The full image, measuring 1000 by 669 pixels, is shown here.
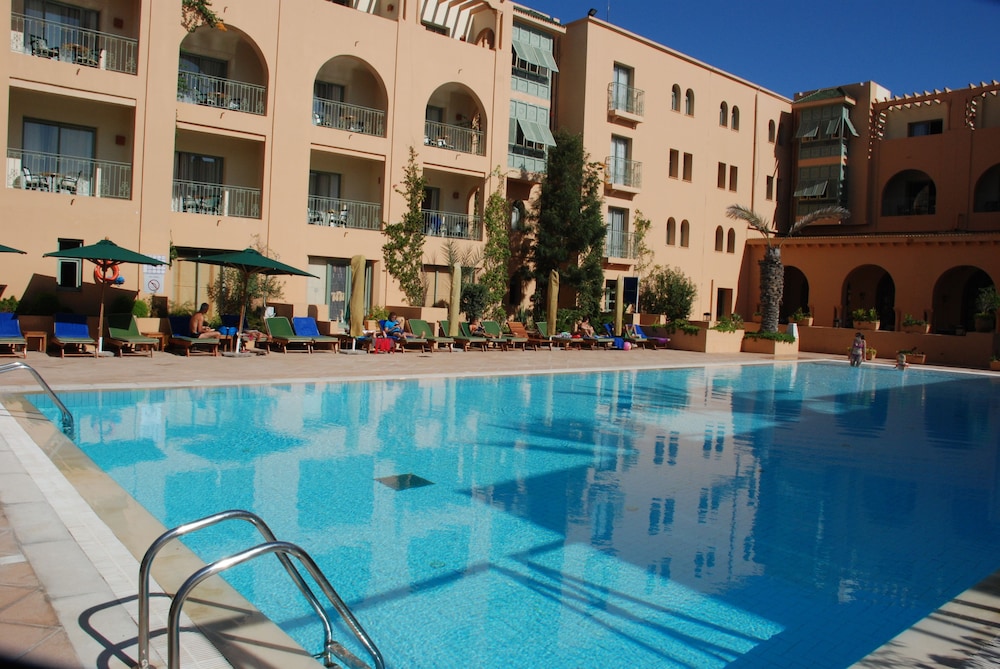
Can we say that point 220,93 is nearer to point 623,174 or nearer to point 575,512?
point 623,174

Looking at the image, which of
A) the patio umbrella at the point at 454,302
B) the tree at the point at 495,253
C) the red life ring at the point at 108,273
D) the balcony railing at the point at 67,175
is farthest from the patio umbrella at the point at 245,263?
the tree at the point at 495,253

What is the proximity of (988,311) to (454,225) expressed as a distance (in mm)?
18544

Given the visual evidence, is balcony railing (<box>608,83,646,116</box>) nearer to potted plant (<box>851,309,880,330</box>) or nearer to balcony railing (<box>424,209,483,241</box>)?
balcony railing (<box>424,209,483,241</box>)

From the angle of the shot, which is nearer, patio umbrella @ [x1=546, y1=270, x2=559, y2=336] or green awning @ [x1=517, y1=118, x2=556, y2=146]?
patio umbrella @ [x1=546, y1=270, x2=559, y2=336]

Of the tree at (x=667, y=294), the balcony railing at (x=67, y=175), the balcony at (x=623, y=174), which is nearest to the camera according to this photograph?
the balcony railing at (x=67, y=175)

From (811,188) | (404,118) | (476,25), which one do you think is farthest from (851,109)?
(404,118)

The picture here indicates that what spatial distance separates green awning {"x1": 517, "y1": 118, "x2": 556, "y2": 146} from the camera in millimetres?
27750

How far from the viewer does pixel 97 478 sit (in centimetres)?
693

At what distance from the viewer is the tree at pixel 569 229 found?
27312mm

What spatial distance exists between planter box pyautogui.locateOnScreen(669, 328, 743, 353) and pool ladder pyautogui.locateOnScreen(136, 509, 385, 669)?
24.4 m

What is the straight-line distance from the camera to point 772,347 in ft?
90.8

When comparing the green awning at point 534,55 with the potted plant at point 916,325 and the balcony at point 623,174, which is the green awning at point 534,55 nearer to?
the balcony at point 623,174

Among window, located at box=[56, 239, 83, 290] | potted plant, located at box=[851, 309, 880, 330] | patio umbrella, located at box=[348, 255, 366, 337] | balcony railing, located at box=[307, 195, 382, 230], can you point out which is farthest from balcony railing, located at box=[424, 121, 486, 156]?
potted plant, located at box=[851, 309, 880, 330]

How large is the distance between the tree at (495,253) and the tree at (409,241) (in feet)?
8.66
